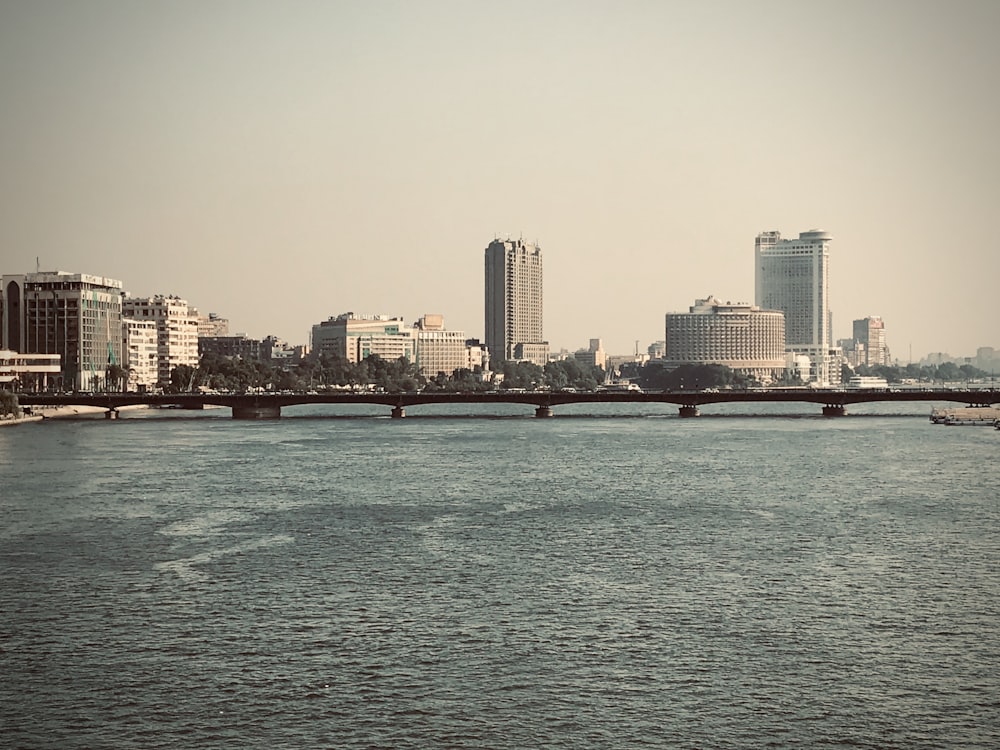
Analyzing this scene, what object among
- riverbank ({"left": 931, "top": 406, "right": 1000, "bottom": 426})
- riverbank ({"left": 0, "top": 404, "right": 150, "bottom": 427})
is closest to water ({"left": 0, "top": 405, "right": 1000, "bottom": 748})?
riverbank ({"left": 0, "top": 404, "right": 150, "bottom": 427})

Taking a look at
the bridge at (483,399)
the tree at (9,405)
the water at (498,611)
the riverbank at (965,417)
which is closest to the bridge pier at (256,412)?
the bridge at (483,399)

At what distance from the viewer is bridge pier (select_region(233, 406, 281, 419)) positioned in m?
180

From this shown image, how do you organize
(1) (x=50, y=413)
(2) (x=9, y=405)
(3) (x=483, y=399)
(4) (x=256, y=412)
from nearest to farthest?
(2) (x=9, y=405), (3) (x=483, y=399), (1) (x=50, y=413), (4) (x=256, y=412)

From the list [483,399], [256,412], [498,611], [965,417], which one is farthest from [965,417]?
[498,611]

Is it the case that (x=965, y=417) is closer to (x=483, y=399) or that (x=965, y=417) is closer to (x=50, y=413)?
(x=483, y=399)

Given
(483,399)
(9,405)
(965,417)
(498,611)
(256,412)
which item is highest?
(483,399)

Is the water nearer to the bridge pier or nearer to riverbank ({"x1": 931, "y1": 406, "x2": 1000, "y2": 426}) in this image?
riverbank ({"x1": 931, "y1": 406, "x2": 1000, "y2": 426})

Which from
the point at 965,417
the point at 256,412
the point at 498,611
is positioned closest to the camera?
the point at 498,611

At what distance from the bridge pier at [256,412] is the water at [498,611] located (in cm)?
9033

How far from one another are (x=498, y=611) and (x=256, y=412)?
465 ft

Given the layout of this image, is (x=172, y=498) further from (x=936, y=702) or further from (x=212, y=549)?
(x=936, y=702)

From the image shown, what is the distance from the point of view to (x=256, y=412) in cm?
18250

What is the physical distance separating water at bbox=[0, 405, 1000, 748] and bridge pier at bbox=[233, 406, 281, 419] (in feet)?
296

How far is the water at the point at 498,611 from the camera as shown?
109ft
